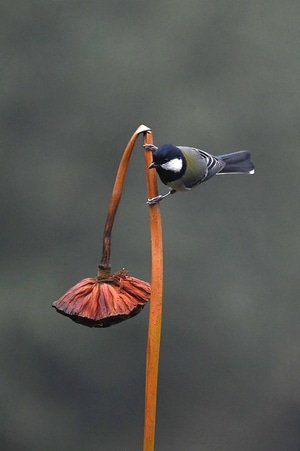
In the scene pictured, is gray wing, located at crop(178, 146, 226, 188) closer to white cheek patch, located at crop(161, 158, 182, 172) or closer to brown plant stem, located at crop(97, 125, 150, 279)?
white cheek patch, located at crop(161, 158, 182, 172)

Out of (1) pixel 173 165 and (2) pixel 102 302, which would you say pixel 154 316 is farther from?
(1) pixel 173 165

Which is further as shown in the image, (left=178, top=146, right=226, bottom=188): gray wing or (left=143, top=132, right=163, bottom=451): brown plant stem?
(left=178, top=146, right=226, bottom=188): gray wing

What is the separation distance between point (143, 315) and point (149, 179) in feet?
2.64

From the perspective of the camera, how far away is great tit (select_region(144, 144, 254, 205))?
2.38 ft

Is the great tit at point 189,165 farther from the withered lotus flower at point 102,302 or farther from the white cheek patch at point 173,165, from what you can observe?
the withered lotus flower at point 102,302

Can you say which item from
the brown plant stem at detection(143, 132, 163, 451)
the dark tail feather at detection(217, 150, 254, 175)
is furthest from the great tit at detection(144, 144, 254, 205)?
the brown plant stem at detection(143, 132, 163, 451)

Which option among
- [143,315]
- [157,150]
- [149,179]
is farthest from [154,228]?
[143,315]

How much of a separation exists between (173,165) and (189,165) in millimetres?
83

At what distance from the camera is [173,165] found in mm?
760

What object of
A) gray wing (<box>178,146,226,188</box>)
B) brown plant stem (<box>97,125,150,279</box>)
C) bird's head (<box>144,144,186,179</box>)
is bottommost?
brown plant stem (<box>97,125,150,279</box>)

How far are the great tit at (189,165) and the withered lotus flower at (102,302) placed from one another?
128 mm

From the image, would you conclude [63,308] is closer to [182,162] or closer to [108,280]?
[108,280]

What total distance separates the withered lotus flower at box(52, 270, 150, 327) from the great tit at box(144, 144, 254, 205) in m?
0.13

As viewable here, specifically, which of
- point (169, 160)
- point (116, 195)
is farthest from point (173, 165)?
point (116, 195)
